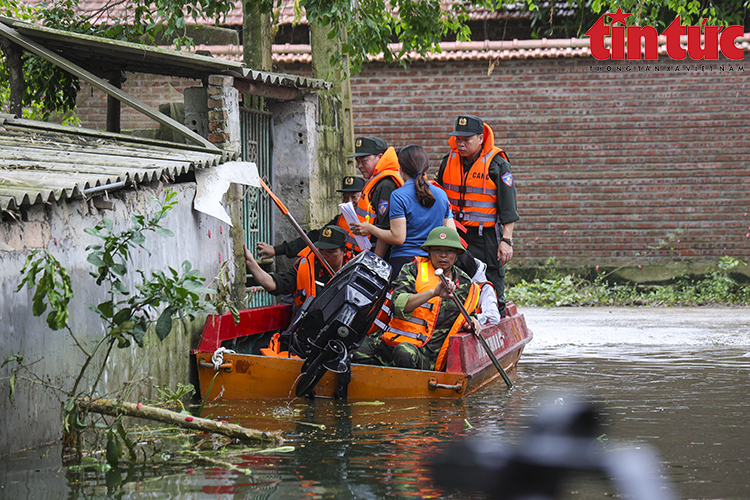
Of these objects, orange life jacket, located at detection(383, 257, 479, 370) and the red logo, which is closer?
orange life jacket, located at detection(383, 257, 479, 370)

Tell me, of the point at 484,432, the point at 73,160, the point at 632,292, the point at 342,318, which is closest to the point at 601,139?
the point at 632,292

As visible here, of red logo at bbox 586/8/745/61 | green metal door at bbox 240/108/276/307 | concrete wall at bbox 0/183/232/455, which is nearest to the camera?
concrete wall at bbox 0/183/232/455

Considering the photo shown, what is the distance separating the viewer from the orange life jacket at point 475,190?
8172mm

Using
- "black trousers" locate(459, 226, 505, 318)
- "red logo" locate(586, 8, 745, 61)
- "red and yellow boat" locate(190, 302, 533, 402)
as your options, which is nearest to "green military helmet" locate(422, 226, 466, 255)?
"red and yellow boat" locate(190, 302, 533, 402)

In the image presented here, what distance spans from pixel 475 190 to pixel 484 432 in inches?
122

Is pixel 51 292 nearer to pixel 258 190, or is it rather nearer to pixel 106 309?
pixel 106 309

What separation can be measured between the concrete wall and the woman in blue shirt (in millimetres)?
1669

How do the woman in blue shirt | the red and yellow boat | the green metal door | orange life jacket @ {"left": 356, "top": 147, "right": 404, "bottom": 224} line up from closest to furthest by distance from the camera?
the red and yellow boat, the woman in blue shirt, orange life jacket @ {"left": 356, "top": 147, "right": 404, "bottom": 224}, the green metal door

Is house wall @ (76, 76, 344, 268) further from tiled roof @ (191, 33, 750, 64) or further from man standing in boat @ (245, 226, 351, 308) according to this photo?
tiled roof @ (191, 33, 750, 64)

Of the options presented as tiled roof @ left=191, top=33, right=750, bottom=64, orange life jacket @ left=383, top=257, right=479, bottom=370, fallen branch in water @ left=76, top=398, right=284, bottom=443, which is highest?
tiled roof @ left=191, top=33, right=750, bottom=64

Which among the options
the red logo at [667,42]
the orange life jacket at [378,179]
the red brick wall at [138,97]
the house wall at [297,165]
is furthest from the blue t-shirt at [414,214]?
the red brick wall at [138,97]

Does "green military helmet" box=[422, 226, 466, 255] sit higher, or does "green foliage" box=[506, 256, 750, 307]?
"green military helmet" box=[422, 226, 466, 255]

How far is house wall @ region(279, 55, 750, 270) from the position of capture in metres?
14.3

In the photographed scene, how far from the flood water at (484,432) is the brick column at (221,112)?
230cm
